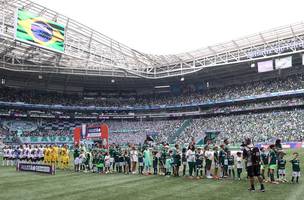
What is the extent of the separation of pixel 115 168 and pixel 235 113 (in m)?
42.5

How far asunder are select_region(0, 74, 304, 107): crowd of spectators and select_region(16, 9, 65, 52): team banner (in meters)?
30.4

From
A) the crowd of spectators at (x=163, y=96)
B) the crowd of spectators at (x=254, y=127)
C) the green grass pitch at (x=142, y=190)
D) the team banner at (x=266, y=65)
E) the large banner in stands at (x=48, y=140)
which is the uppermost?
→ the team banner at (x=266, y=65)

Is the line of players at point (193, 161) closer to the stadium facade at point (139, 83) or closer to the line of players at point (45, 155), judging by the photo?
the line of players at point (45, 155)

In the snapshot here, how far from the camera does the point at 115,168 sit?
82.2 ft

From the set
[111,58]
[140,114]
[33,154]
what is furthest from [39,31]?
[140,114]

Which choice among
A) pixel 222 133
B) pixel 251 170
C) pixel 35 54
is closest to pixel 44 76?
pixel 35 54

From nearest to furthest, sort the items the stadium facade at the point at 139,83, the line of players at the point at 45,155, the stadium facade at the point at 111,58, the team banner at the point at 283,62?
the line of players at the point at 45,155, the stadium facade at the point at 111,58, the stadium facade at the point at 139,83, the team banner at the point at 283,62

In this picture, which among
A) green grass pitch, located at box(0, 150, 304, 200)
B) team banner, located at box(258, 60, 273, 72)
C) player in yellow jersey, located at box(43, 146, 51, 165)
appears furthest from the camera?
team banner, located at box(258, 60, 273, 72)

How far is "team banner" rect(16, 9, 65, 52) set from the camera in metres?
37.2

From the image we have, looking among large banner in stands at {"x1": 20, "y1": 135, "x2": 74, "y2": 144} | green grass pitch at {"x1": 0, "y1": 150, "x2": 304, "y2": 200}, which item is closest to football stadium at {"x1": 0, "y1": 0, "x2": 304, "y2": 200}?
green grass pitch at {"x1": 0, "y1": 150, "x2": 304, "y2": 200}

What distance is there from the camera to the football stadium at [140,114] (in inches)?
646

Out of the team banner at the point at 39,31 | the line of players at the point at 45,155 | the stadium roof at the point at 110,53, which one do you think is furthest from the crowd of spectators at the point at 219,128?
the line of players at the point at 45,155

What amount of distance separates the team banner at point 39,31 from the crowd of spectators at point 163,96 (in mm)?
30396

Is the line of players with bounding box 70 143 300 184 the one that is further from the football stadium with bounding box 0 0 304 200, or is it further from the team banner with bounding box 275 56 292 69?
the team banner with bounding box 275 56 292 69
